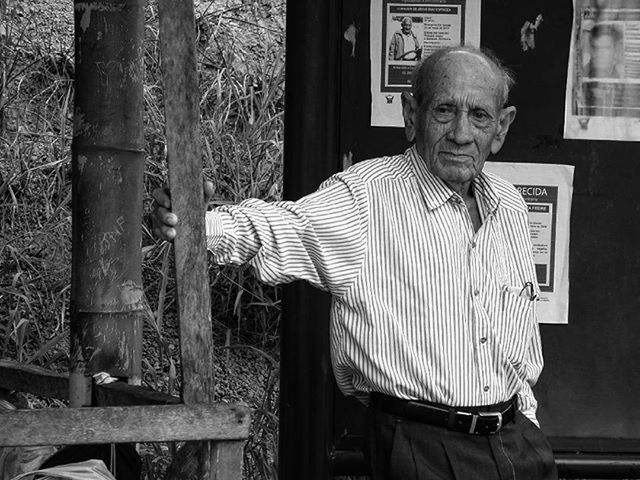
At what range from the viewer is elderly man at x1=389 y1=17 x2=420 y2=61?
3.43m

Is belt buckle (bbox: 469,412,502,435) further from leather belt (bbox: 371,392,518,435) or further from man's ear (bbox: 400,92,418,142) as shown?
man's ear (bbox: 400,92,418,142)

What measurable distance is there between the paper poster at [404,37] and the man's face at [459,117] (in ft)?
1.56

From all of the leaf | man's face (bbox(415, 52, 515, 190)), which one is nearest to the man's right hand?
the leaf

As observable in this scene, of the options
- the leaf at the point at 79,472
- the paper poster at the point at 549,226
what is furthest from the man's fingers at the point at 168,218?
the paper poster at the point at 549,226

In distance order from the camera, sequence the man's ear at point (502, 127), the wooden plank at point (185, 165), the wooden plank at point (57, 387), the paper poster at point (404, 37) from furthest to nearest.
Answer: the paper poster at point (404, 37)
the man's ear at point (502, 127)
the wooden plank at point (57, 387)
the wooden plank at point (185, 165)

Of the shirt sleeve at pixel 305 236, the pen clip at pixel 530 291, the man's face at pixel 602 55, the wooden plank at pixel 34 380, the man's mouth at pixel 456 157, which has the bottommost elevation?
the wooden plank at pixel 34 380

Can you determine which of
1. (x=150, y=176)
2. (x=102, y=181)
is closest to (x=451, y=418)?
(x=102, y=181)

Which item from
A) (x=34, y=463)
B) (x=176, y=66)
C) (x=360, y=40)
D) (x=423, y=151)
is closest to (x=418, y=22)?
(x=360, y=40)

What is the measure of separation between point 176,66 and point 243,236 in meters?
0.44

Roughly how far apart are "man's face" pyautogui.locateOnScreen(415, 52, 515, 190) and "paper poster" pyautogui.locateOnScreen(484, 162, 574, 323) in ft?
1.81

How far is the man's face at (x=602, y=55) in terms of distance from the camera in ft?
11.4

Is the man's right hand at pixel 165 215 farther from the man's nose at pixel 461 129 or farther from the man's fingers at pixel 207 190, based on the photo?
the man's nose at pixel 461 129

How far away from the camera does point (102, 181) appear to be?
305cm

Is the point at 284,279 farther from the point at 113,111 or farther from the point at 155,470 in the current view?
the point at 155,470
